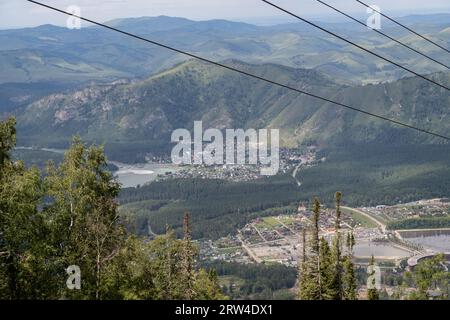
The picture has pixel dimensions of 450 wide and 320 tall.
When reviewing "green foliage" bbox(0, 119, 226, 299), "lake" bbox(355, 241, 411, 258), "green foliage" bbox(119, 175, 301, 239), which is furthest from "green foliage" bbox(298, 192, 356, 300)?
"green foliage" bbox(119, 175, 301, 239)

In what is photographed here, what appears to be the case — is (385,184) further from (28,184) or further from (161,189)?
(28,184)

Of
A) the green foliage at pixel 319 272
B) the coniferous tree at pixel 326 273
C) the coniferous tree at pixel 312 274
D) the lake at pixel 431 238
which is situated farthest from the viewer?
the lake at pixel 431 238

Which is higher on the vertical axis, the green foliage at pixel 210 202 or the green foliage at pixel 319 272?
the green foliage at pixel 319 272

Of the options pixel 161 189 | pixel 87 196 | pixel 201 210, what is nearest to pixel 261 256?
pixel 201 210

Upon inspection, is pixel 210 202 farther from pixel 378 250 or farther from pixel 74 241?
pixel 74 241

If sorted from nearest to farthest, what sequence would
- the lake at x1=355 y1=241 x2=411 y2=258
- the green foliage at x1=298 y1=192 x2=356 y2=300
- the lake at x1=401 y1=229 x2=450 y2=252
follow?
the green foliage at x1=298 y1=192 x2=356 y2=300
the lake at x1=355 y1=241 x2=411 y2=258
the lake at x1=401 y1=229 x2=450 y2=252

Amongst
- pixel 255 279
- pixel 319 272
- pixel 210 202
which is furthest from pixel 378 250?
pixel 319 272

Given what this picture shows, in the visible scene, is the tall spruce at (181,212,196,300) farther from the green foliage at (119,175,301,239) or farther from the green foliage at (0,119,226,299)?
the green foliage at (119,175,301,239)

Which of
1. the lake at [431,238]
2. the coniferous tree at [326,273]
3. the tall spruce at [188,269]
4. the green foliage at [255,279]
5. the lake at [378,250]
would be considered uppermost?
the tall spruce at [188,269]

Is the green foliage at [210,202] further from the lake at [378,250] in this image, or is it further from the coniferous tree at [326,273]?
the coniferous tree at [326,273]

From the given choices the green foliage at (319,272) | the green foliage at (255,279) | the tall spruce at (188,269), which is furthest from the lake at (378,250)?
the tall spruce at (188,269)

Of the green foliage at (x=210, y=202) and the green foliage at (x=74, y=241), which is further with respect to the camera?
the green foliage at (x=210, y=202)

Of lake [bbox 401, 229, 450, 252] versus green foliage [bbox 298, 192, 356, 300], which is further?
lake [bbox 401, 229, 450, 252]
